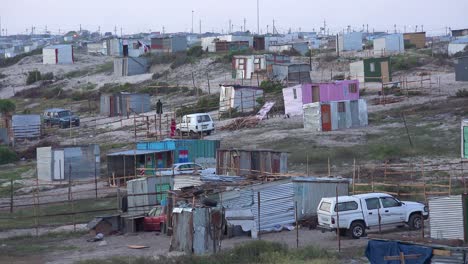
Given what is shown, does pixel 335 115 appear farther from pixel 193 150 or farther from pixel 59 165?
pixel 59 165

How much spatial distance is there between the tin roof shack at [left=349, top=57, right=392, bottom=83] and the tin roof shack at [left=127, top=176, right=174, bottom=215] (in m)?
31.9

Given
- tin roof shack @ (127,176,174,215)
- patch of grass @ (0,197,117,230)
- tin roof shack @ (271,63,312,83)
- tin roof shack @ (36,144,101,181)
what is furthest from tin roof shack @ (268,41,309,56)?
tin roof shack @ (127,176,174,215)

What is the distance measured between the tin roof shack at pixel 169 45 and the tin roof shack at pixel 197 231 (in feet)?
244

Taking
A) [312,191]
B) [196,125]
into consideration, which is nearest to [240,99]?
[196,125]

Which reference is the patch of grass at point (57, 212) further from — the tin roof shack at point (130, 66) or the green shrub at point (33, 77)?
the green shrub at point (33, 77)

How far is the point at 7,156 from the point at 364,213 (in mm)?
29136

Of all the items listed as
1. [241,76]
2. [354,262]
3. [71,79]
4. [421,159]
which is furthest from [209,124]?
[71,79]

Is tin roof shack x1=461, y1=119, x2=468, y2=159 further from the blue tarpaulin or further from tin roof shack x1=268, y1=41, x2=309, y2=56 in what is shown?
tin roof shack x1=268, y1=41, x2=309, y2=56

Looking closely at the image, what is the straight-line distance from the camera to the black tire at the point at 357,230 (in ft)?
82.6

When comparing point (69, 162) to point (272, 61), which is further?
point (272, 61)

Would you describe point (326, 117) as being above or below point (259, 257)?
above

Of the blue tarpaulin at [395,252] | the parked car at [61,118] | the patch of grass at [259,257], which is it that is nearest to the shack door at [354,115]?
the parked car at [61,118]

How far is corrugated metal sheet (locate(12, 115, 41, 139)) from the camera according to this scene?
58.6 metres

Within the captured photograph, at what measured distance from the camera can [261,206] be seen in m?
27.3
